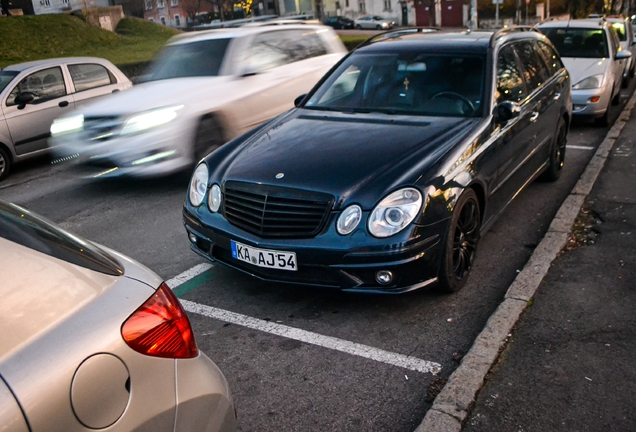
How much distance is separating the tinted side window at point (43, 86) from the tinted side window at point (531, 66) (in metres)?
7.17

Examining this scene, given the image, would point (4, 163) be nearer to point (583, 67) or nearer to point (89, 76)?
point (89, 76)

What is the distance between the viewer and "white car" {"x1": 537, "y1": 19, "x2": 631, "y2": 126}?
10.0 metres

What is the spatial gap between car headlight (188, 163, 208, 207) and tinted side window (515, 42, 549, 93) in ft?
10.0

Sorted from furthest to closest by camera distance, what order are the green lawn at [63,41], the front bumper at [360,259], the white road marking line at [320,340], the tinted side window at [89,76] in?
the green lawn at [63,41], the tinted side window at [89,76], the front bumper at [360,259], the white road marking line at [320,340]

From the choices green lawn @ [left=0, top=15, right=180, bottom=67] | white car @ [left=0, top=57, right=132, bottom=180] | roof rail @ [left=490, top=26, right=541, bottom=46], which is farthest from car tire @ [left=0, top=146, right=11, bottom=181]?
green lawn @ [left=0, top=15, right=180, bottom=67]

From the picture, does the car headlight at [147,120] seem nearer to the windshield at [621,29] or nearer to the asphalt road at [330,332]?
the asphalt road at [330,332]

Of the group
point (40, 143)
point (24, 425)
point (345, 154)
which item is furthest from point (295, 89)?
point (24, 425)

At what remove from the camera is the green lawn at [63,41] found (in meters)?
28.6

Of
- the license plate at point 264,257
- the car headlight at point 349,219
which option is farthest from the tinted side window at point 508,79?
the license plate at point 264,257

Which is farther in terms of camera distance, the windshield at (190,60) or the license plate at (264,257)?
the windshield at (190,60)

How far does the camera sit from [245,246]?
14.1ft

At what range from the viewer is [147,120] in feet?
24.2

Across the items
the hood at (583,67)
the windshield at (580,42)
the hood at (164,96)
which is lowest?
the hood at (583,67)

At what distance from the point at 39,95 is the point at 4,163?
1.26 m
